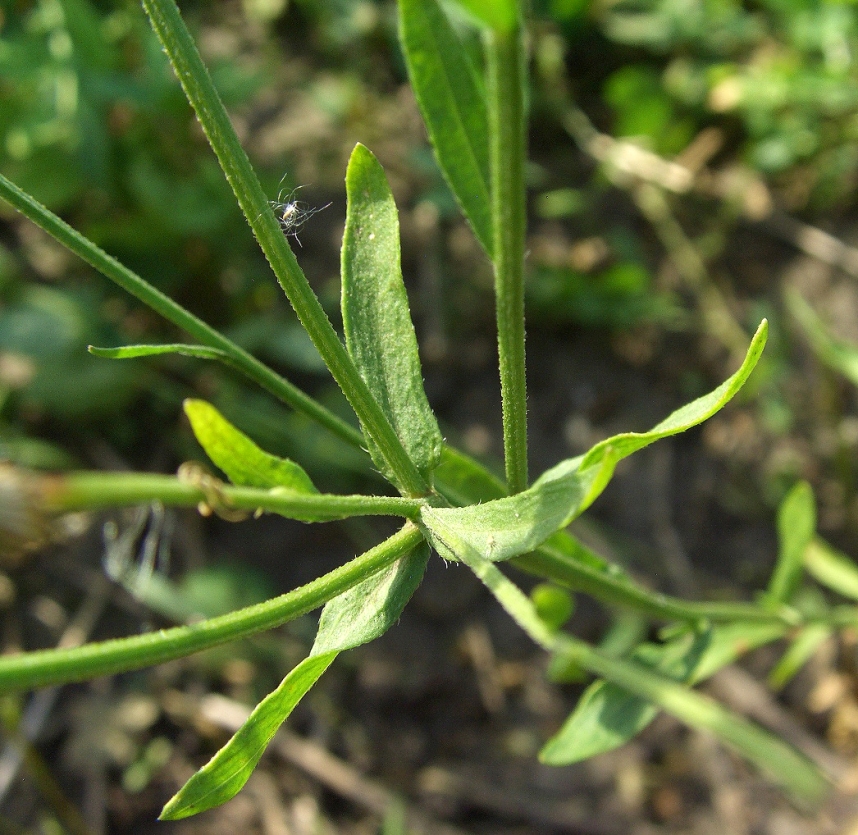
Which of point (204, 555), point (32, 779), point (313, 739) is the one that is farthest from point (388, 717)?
point (32, 779)

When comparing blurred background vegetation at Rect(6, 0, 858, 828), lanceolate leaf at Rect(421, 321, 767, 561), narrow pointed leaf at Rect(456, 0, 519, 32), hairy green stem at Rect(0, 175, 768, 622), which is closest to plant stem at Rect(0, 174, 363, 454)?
hairy green stem at Rect(0, 175, 768, 622)

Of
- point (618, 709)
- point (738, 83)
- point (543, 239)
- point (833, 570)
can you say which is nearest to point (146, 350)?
point (618, 709)

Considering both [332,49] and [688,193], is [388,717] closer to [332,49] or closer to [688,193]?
[688,193]

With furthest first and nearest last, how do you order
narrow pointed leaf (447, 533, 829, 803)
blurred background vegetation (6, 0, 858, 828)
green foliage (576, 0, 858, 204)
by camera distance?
green foliage (576, 0, 858, 204) < blurred background vegetation (6, 0, 858, 828) < narrow pointed leaf (447, 533, 829, 803)

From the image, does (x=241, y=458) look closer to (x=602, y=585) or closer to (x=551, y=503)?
(x=551, y=503)

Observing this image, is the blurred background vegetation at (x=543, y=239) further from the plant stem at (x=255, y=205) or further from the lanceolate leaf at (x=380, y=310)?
the plant stem at (x=255, y=205)

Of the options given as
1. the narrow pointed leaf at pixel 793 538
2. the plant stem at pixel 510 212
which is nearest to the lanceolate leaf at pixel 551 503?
the plant stem at pixel 510 212

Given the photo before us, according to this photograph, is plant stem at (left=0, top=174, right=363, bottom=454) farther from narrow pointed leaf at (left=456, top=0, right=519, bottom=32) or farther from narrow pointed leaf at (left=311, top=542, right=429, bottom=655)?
narrow pointed leaf at (left=456, top=0, right=519, bottom=32)

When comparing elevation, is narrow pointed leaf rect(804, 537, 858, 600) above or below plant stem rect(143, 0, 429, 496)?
below
